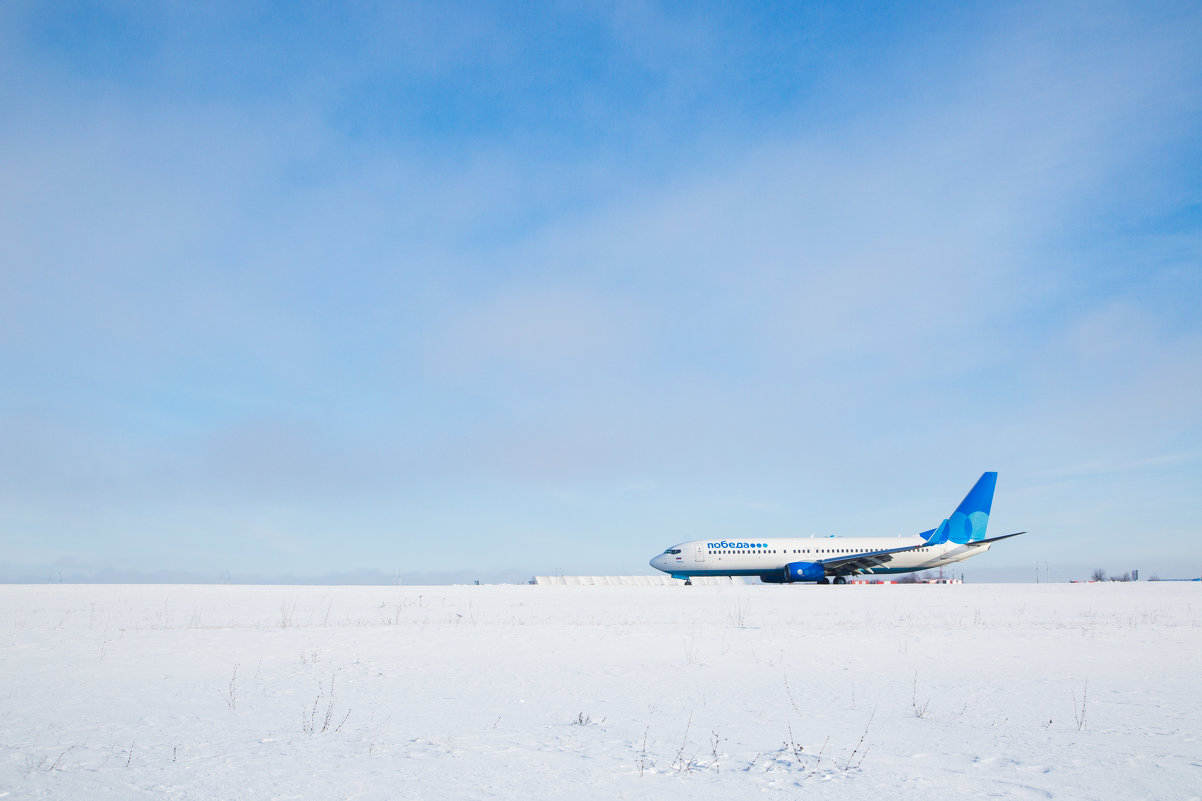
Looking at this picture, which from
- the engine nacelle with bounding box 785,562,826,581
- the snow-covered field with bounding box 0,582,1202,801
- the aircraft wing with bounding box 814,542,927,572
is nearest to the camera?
the snow-covered field with bounding box 0,582,1202,801

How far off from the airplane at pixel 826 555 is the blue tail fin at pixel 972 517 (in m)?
0.09

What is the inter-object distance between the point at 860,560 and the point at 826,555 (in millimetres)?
3004

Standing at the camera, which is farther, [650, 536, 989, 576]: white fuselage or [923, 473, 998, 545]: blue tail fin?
[923, 473, 998, 545]: blue tail fin

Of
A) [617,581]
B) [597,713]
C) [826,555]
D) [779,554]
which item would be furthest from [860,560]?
[597,713]

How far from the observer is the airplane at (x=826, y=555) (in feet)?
217

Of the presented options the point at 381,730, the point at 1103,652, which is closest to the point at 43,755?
the point at 381,730

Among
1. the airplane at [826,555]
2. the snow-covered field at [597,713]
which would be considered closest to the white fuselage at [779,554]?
the airplane at [826,555]

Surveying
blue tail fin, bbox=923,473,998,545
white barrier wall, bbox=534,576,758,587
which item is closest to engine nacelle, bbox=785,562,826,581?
white barrier wall, bbox=534,576,758,587

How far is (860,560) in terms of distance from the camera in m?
65.7

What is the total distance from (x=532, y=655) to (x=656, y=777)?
7624 mm

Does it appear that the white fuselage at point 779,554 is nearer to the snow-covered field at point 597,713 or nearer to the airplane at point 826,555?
the airplane at point 826,555

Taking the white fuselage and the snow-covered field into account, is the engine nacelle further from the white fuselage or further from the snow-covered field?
the snow-covered field

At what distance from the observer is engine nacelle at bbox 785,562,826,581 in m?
65.2

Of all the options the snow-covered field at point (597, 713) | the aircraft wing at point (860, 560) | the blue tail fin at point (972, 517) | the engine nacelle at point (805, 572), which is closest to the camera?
the snow-covered field at point (597, 713)
